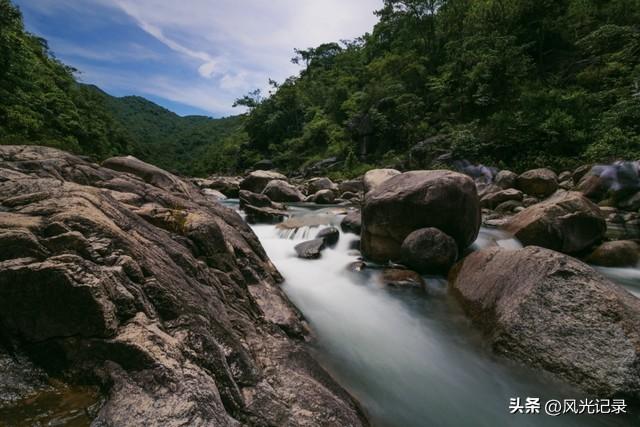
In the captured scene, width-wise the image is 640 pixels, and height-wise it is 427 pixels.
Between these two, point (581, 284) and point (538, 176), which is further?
point (538, 176)

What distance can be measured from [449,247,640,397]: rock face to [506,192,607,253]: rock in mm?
3419

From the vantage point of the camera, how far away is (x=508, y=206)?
41.4ft

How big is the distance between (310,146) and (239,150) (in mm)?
15371

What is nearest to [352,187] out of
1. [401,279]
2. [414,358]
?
[401,279]

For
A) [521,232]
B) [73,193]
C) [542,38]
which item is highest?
[542,38]

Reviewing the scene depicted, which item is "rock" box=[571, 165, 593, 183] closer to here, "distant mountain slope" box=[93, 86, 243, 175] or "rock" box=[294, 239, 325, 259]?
"rock" box=[294, 239, 325, 259]

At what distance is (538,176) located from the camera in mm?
13844

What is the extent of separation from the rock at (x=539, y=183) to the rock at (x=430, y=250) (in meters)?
9.76

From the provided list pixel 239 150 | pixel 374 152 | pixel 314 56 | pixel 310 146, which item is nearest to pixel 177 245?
pixel 374 152

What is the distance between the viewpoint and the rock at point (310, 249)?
317 inches

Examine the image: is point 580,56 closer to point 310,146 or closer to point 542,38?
point 542,38

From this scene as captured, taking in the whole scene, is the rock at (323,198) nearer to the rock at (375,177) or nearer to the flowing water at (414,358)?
the rock at (375,177)

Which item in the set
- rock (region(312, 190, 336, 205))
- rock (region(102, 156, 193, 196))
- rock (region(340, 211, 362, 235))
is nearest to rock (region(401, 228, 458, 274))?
rock (region(340, 211, 362, 235))

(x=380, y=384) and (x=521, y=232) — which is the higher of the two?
(x=521, y=232)
